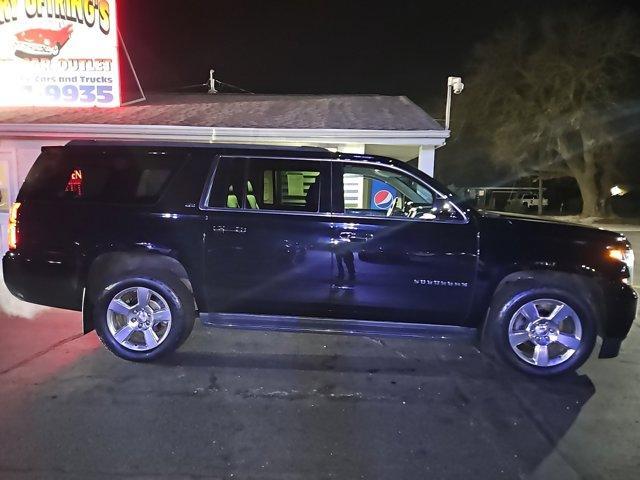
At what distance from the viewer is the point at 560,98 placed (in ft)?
84.3

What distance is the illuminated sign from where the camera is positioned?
32.4 feet

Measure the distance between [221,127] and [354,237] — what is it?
4.69m

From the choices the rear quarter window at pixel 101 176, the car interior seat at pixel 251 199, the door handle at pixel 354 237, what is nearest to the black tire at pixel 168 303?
the rear quarter window at pixel 101 176

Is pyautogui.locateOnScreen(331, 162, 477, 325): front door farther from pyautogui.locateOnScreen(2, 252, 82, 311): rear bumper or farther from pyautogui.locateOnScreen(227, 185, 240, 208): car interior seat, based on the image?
pyautogui.locateOnScreen(2, 252, 82, 311): rear bumper

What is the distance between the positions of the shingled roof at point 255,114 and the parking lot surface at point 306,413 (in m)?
4.30

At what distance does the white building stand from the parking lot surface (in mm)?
3996

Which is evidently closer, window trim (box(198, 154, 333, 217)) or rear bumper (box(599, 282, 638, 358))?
rear bumper (box(599, 282, 638, 358))

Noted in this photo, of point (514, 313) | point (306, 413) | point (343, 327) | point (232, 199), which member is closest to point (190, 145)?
point (232, 199)

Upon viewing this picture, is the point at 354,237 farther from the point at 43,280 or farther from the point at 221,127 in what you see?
the point at 221,127

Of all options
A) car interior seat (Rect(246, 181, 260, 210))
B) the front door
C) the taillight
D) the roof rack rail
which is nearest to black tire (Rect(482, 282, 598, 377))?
the front door

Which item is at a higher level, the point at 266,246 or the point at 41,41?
the point at 41,41

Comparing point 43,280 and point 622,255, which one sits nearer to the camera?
point 622,255

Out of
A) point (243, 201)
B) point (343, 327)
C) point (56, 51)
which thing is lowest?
point (343, 327)

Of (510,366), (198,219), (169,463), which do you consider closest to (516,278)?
(510,366)
